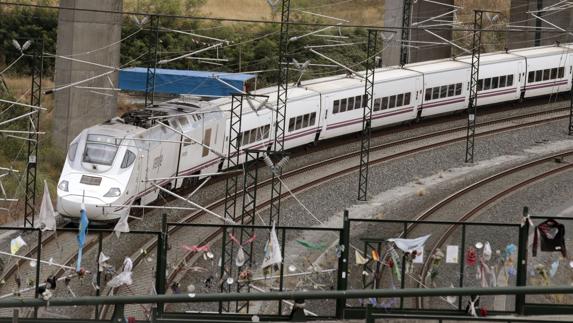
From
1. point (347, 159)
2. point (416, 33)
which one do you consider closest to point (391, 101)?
point (347, 159)

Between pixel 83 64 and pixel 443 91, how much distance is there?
1471 centimetres

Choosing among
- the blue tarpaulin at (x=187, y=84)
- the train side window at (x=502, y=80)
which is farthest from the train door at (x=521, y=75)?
the blue tarpaulin at (x=187, y=84)

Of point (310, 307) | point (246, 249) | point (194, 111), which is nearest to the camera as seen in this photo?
point (310, 307)

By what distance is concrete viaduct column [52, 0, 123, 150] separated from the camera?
41562 millimetres

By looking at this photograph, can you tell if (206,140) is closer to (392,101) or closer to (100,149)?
(100,149)

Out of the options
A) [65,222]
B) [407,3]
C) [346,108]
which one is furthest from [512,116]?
[65,222]

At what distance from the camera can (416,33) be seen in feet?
203

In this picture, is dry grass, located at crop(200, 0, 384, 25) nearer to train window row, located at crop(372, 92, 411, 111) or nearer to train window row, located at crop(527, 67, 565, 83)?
train window row, located at crop(527, 67, 565, 83)

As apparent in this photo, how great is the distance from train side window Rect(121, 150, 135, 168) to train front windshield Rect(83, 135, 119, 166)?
0.97 ft

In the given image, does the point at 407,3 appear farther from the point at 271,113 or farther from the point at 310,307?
the point at 310,307

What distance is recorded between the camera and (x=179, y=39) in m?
65.2

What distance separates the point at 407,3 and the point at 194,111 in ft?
58.9

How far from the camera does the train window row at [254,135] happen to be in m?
37.7

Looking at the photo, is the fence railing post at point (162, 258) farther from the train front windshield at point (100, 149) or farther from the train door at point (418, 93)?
the train door at point (418, 93)
